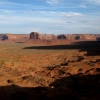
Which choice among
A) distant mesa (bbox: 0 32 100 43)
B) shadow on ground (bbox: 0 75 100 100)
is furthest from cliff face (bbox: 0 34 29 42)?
shadow on ground (bbox: 0 75 100 100)

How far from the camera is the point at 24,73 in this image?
2100 centimetres

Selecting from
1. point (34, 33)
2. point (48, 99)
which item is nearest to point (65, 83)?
point (48, 99)

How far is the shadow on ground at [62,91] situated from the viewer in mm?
12031

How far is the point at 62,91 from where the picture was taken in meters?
13.3

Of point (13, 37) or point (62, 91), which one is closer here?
point (62, 91)

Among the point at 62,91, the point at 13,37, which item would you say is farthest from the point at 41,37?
the point at 62,91

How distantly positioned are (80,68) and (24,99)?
11.9 metres

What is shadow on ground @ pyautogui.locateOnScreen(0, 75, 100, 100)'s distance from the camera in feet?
39.5

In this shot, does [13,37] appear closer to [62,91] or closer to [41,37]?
[41,37]

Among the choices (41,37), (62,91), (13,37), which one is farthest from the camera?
(13,37)

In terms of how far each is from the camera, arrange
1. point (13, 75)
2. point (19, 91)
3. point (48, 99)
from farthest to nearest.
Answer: point (13, 75), point (19, 91), point (48, 99)

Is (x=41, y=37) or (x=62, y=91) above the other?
(x=41, y=37)

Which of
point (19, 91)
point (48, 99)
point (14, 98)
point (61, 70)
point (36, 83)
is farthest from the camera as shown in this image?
point (61, 70)

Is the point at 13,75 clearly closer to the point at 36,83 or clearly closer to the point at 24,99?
the point at 36,83
